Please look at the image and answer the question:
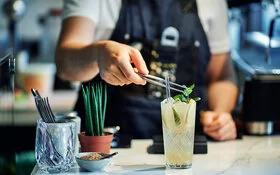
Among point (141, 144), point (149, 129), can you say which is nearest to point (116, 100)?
point (149, 129)

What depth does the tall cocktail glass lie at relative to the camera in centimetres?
168

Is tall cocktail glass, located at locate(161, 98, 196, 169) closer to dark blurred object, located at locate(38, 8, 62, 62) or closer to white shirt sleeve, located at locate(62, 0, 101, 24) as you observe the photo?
white shirt sleeve, located at locate(62, 0, 101, 24)

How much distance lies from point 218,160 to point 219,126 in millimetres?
324

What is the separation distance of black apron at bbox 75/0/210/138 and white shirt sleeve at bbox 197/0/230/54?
0.04 m

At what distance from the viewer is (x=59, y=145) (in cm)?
167

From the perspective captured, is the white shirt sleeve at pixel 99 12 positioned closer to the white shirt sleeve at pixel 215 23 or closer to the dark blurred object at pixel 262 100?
the white shirt sleeve at pixel 215 23

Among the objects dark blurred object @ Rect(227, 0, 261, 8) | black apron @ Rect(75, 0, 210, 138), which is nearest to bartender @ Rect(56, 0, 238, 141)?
black apron @ Rect(75, 0, 210, 138)

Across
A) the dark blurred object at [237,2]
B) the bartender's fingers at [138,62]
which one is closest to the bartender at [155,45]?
the dark blurred object at [237,2]

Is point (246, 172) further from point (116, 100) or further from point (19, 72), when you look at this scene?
point (19, 72)

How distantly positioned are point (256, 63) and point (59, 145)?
1.67 meters

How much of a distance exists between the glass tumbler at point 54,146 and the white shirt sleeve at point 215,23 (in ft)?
3.59

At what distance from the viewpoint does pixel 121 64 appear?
5.67 ft

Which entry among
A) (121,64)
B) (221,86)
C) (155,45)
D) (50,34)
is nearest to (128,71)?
(121,64)

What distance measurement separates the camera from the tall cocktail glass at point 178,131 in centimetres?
168
